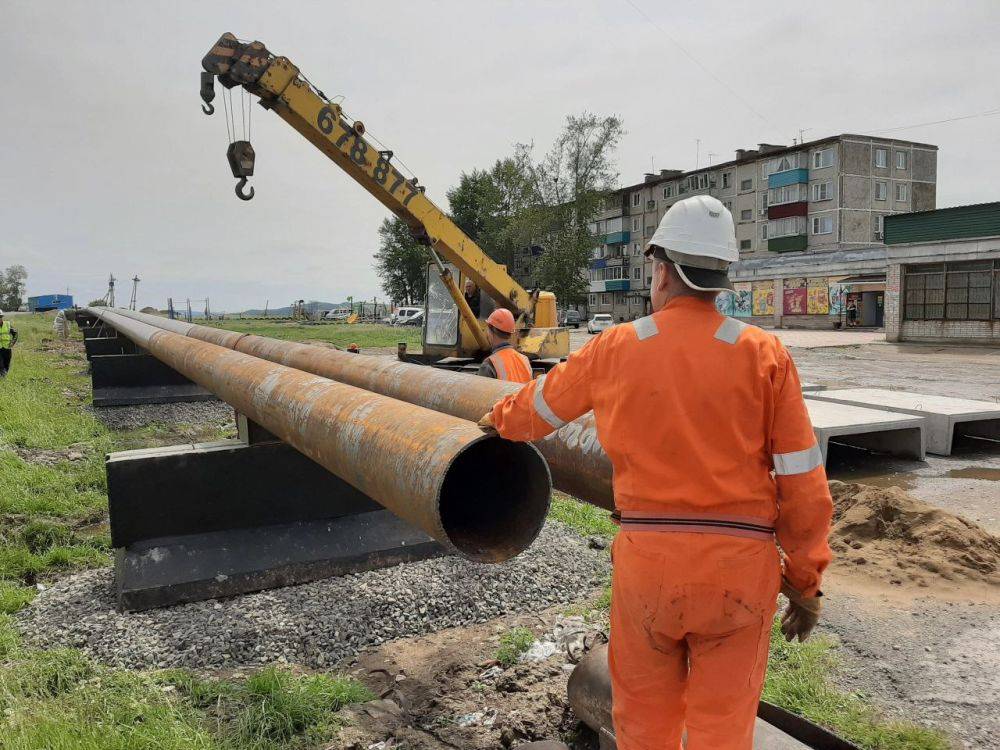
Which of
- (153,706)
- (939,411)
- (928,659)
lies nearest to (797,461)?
(928,659)

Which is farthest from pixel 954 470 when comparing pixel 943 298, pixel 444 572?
pixel 943 298

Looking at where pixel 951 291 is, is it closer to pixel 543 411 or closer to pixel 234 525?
pixel 234 525

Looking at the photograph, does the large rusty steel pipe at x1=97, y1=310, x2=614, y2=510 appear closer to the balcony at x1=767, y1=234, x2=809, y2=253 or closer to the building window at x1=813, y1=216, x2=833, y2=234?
the building window at x1=813, y1=216, x2=833, y2=234

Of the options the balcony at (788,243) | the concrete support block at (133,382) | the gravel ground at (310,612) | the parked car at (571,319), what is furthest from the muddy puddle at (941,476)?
the balcony at (788,243)

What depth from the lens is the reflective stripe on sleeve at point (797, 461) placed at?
1951 millimetres

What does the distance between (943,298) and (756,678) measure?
93.5ft

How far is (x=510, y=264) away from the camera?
5931cm

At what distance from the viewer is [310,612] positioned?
14.0ft

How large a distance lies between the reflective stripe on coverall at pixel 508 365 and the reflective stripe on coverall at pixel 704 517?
138 inches

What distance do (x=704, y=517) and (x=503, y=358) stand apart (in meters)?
3.80

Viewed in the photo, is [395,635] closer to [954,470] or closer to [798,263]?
[954,470]

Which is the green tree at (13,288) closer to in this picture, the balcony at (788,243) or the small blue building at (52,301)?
the small blue building at (52,301)

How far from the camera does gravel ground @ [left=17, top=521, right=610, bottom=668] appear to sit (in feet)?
12.5

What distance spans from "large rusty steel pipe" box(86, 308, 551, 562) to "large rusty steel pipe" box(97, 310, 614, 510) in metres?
0.26
